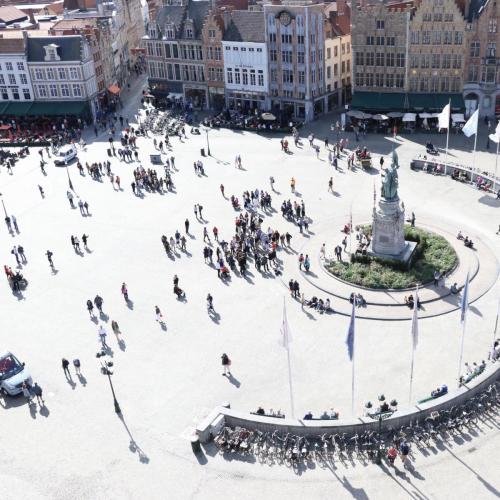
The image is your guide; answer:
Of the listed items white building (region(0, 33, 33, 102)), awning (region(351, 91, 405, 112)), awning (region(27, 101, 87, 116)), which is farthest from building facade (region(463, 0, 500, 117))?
A: white building (region(0, 33, 33, 102))

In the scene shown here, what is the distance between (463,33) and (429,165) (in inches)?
768

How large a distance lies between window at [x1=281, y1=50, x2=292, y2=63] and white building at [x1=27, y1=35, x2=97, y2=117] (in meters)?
25.5

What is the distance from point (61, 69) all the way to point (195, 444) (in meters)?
65.4

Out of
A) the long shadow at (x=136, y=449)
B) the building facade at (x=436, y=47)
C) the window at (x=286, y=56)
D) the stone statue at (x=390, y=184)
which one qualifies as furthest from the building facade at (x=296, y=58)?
the long shadow at (x=136, y=449)

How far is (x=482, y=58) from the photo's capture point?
67.8m

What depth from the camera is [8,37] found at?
80812 mm

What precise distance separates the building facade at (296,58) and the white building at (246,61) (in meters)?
1.23

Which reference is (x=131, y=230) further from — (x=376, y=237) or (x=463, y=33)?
(x=463, y=33)

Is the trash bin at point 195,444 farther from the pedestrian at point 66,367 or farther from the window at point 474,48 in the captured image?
the window at point 474,48

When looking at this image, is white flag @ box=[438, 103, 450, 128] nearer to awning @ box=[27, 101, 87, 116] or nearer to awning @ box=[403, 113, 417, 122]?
awning @ box=[403, 113, 417, 122]

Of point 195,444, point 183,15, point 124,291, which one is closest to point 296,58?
point 183,15

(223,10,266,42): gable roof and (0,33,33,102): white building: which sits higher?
(223,10,266,42): gable roof

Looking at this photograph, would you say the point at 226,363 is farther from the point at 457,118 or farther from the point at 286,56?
the point at 286,56

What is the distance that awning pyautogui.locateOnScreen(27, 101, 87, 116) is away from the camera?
262 feet
